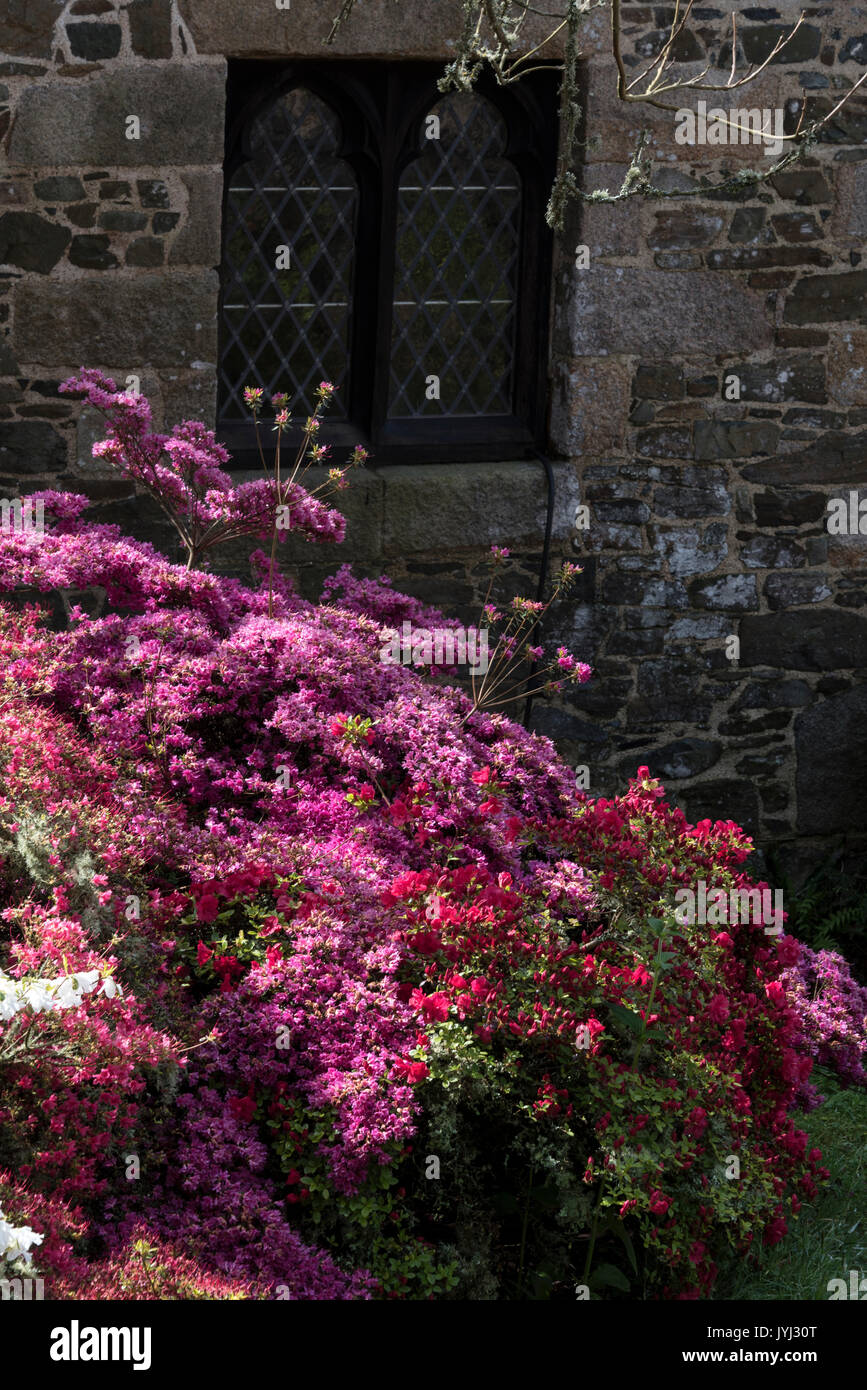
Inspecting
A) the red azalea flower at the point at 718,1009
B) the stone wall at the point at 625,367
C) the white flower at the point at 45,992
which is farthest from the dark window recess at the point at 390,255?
the white flower at the point at 45,992

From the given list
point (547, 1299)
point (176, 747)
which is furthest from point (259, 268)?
point (547, 1299)

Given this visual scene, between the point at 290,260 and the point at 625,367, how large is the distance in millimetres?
1312

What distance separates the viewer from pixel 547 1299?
2938 millimetres

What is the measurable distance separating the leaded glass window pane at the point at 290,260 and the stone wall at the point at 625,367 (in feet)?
1.00

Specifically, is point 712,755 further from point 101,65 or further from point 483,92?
point 101,65

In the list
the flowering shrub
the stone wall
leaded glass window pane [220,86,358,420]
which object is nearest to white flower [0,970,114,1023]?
the flowering shrub

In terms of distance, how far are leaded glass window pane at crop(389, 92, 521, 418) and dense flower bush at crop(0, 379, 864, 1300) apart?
6.76 ft

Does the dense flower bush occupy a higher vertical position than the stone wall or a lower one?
lower

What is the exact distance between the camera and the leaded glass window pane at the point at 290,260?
5.27 m

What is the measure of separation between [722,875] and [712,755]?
2.46 m

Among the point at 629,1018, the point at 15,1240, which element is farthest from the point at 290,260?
the point at 15,1240

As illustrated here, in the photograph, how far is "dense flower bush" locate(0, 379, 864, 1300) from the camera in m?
2.61

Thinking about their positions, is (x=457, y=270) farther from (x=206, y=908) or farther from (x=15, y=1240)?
(x=15, y=1240)

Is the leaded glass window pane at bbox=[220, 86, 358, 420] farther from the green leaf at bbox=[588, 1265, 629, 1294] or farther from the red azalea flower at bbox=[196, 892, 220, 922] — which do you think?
the green leaf at bbox=[588, 1265, 629, 1294]
